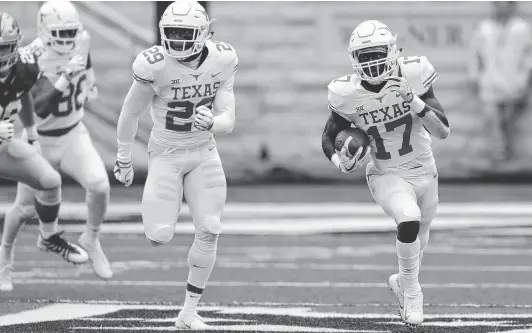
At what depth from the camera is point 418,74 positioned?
24.0ft

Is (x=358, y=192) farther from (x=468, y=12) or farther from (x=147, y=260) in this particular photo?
(x=147, y=260)

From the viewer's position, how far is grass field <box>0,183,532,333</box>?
7.41 m

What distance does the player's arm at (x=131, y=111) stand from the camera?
24.3 ft

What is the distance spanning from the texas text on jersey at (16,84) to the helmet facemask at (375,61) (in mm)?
2514

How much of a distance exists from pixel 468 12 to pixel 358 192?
2.79m

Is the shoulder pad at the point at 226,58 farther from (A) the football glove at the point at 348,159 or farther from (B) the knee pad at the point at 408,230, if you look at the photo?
(B) the knee pad at the point at 408,230

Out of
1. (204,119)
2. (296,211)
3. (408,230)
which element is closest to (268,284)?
(408,230)

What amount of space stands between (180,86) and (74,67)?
77.9 inches

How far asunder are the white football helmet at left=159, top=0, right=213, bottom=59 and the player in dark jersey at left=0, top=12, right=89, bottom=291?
4.81 ft

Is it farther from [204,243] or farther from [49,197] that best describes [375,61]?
[49,197]

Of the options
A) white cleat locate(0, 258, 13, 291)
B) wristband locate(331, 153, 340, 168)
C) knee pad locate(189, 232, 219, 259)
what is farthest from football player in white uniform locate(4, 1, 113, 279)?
wristband locate(331, 153, 340, 168)

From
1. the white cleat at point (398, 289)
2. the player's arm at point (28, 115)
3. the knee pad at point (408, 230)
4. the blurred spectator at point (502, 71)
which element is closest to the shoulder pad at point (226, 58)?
the knee pad at point (408, 230)

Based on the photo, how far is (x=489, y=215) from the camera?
13141 mm

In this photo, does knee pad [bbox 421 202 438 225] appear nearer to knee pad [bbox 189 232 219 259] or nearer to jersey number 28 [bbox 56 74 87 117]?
knee pad [bbox 189 232 219 259]
